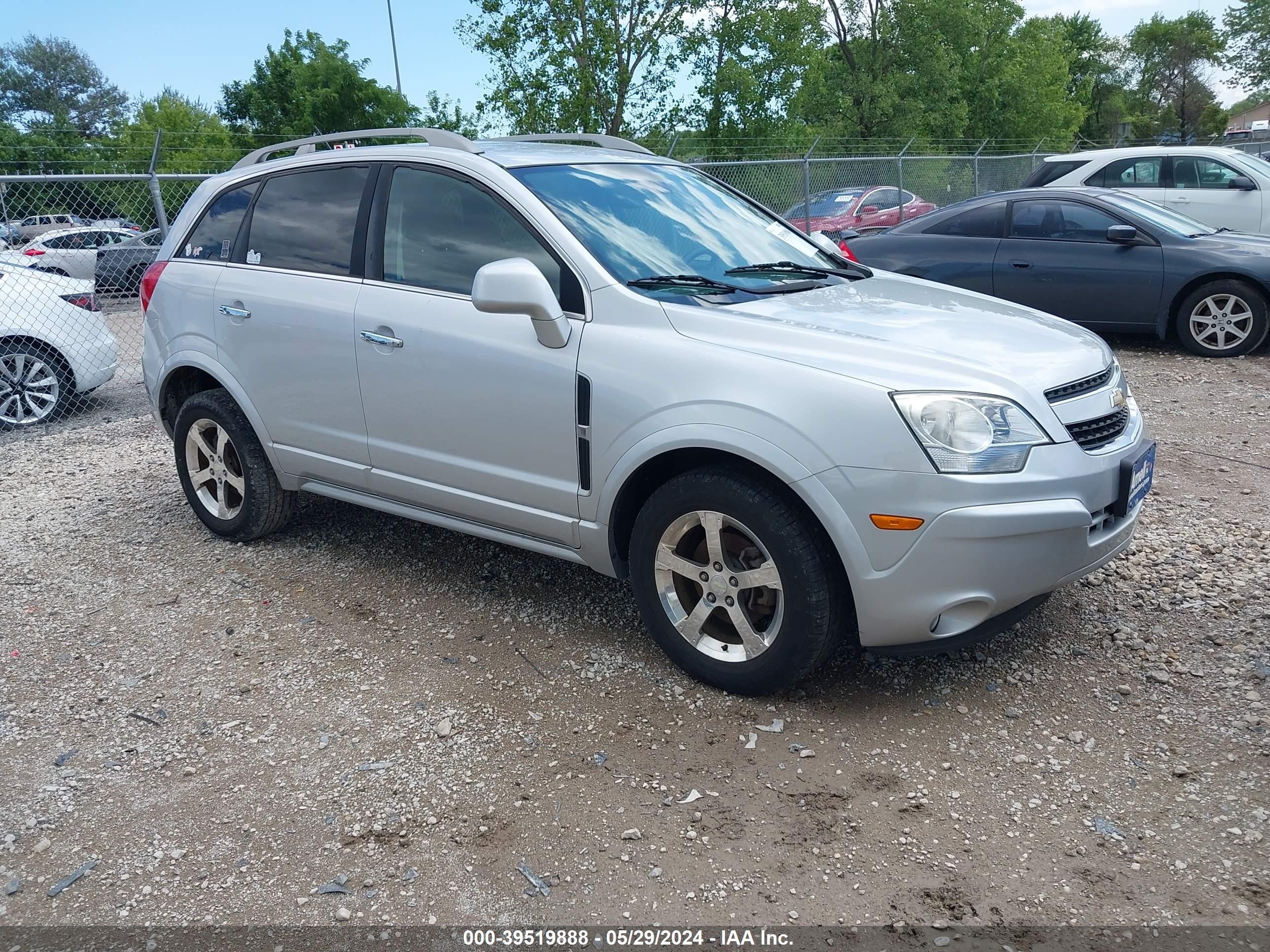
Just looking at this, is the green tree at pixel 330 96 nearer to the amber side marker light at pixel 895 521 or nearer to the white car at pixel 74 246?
the white car at pixel 74 246

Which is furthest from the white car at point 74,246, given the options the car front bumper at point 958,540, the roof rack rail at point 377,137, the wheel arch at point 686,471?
the car front bumper at point 958,540

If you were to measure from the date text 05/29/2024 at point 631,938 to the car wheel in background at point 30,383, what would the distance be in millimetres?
7688

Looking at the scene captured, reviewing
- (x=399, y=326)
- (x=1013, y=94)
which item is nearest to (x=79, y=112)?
(x=1013, y=94)

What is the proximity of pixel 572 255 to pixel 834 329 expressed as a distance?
3.19ft

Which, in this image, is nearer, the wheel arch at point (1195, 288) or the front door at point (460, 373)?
the front door at point (460, 373)

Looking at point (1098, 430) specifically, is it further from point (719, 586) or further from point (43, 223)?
point (43, 223)

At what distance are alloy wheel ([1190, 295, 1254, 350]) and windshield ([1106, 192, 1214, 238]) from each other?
2.00 feet

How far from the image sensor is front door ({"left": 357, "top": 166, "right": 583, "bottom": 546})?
3762mm

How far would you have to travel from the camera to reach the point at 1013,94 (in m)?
43.3

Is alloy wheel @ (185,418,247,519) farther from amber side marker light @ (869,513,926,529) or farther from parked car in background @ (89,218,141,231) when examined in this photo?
parked car in background @ (89,218,141,231)

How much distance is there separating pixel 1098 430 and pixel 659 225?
5.85 feet

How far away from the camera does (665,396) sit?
11.3ft

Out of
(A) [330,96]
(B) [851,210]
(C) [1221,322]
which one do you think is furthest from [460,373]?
(A) [330,96]

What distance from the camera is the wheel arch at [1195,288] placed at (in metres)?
8.34
